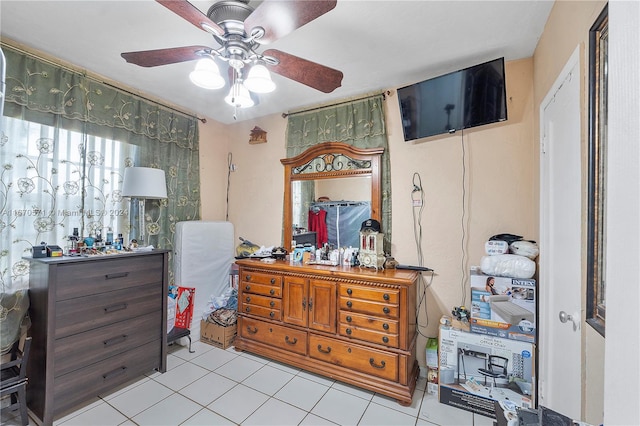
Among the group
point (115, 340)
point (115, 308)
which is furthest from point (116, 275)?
point (115, 340)

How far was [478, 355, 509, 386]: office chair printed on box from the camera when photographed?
193 centimetres

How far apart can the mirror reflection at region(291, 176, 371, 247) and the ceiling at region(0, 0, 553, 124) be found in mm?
1031

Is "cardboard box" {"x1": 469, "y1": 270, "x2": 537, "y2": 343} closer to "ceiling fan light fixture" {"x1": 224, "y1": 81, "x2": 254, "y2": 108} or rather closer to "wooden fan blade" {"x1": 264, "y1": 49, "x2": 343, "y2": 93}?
"wooden fan blade" {"x1": 264, "y1": 49, "x2": 343, "y2": 93}

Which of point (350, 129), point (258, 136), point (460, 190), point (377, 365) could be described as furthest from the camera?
point (258, 136)

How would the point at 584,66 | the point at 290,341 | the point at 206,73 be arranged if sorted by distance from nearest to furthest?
the point at 584,66 < the point at 206,73 < the point at 290,341

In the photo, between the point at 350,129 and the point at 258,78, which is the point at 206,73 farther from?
the point at 350,129

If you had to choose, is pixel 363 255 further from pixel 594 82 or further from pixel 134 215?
pixel 134 215

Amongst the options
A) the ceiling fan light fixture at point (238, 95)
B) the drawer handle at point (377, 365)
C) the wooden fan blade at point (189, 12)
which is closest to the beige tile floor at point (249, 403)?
the drawer handle at point (377, 365)

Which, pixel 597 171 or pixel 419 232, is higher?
pixel 597 171

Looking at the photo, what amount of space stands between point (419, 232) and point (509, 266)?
2.44ft

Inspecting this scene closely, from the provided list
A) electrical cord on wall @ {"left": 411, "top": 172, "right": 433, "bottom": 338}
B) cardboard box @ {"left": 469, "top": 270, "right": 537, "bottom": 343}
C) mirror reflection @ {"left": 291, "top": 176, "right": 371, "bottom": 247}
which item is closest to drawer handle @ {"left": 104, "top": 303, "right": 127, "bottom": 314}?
mirror reflection @ {"left": 291, "top": 176, "right": 371, "bottom": 247}

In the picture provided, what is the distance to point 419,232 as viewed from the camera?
250 centimetres

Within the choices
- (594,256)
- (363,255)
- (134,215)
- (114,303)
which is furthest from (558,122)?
(134,215)

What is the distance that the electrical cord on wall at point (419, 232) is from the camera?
2.46 m
